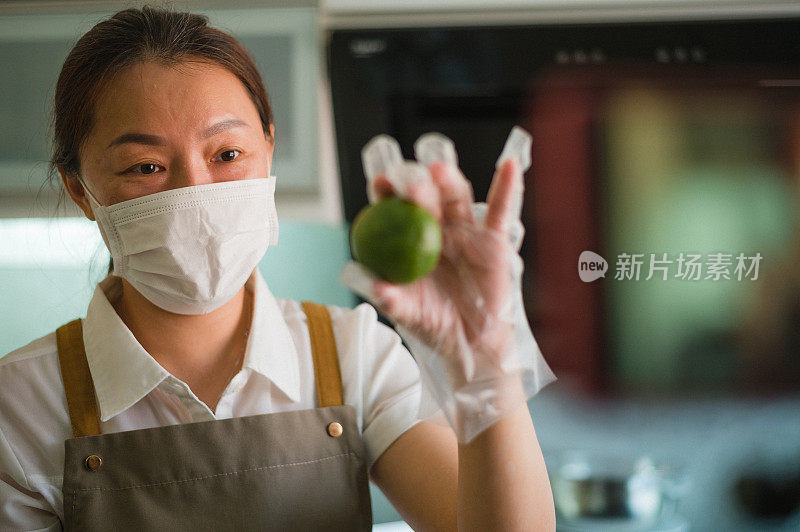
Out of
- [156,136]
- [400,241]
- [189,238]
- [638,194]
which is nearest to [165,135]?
[156,136]

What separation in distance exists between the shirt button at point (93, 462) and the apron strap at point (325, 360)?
0.91ft

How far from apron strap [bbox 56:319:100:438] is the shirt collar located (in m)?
0.01

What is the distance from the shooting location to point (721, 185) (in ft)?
3.60

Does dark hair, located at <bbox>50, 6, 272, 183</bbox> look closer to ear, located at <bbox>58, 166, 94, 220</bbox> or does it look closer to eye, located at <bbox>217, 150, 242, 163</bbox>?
ear, located at <bbox>58, 166, 94, 220</bbox>

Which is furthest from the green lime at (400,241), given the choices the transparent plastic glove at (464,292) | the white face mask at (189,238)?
the white face mask at (189,238)

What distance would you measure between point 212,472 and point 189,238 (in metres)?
0.29

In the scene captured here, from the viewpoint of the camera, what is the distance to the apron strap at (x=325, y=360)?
0.95 meters

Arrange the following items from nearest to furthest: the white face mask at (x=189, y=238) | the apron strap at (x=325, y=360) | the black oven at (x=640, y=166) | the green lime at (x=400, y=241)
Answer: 1. the green lime at (x=400, y=241)
2. the white face mask at (x=189, y=238)
3. the apron strap at (x=325, y=360)
4. the black oven at (x=640, y=166)

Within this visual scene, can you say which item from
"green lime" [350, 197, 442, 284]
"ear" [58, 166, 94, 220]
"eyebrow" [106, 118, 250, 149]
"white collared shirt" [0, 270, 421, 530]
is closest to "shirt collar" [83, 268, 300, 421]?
"white collared shirt" [0, 270, 421, 530]

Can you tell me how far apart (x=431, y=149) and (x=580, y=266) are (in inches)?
20.8

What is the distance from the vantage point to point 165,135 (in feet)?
2.73

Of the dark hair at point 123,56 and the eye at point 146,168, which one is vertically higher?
the dark hair at point 123,56

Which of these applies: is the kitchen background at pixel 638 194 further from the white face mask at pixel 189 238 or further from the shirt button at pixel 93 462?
the shirt button at pixel 93 462

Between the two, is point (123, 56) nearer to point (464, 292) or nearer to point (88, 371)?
point (88, 371)
